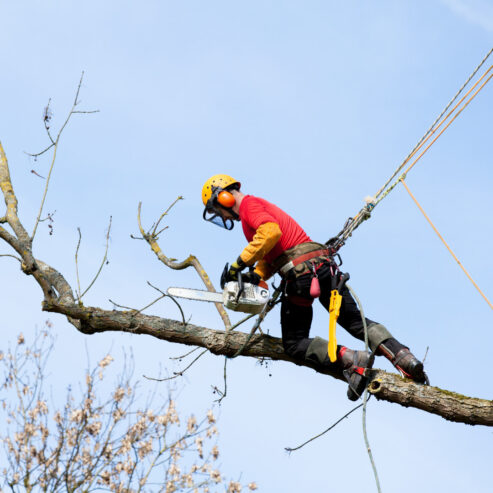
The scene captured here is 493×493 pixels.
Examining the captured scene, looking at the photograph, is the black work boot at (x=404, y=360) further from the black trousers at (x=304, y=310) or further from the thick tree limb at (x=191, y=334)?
the black trousers at (x=304, y=310)

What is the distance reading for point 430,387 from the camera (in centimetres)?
467

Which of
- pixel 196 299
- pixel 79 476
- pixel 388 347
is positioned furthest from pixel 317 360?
pixel 79 476

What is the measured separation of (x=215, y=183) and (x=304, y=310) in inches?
47.2

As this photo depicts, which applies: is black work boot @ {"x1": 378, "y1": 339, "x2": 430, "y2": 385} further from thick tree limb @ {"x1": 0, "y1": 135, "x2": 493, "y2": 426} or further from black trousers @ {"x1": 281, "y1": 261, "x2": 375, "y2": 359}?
black trousers @ {"x1": 281, "y1": 261, "x2": 375, "y2": 359}

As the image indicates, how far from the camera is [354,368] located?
4.70 m

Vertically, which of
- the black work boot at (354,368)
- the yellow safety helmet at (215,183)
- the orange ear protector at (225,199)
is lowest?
the black work boot at (354,368)

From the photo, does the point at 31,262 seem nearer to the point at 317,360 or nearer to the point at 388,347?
the point at 317,360

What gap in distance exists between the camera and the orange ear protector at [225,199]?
5.33 meters

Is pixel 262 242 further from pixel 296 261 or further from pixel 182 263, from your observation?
pixel 182 263

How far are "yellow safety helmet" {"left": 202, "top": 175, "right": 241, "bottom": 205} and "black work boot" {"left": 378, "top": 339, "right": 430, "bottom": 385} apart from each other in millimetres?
1675

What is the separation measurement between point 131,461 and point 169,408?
1.07m

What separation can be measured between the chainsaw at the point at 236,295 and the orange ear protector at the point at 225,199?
55 cm

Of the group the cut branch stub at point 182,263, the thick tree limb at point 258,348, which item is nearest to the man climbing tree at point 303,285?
the thick tree limb at point 258,348

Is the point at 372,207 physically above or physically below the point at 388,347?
above
